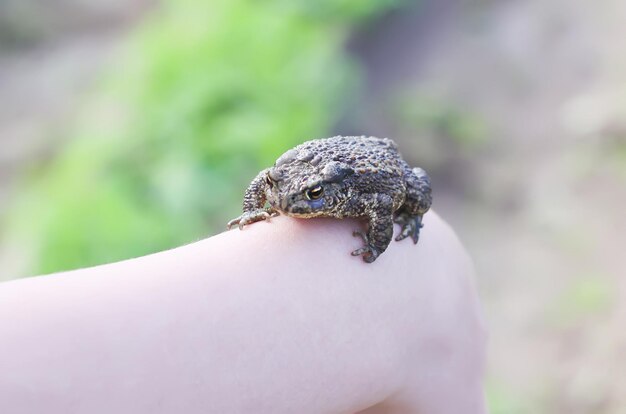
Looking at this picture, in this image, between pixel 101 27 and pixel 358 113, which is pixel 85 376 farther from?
pixel 101 27

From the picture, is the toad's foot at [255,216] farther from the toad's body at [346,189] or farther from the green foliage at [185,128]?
the green foliage at [185,128]

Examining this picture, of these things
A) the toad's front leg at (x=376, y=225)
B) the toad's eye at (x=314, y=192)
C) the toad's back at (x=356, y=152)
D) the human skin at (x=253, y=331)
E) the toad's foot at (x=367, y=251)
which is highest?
the toad's back at (x=356, y=152)

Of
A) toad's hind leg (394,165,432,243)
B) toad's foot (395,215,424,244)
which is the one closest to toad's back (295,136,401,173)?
toad's hind leg (394,165,432,243)

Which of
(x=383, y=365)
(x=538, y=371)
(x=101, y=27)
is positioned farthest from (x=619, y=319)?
(x=101, y=27)

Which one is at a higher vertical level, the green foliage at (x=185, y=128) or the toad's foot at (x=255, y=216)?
the green foliage at (x=185, y=128)

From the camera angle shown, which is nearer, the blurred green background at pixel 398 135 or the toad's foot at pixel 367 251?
the toad's foot at pixel 367 251

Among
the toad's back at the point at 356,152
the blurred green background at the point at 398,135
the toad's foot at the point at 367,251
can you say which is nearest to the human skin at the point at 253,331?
the toad's foot at the point at 367,251

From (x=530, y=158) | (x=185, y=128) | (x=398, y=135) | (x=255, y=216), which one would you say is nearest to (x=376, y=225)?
(x=255, y=216)

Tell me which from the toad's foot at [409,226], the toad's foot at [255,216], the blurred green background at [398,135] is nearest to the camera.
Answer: the toad's foot at [255,216]
